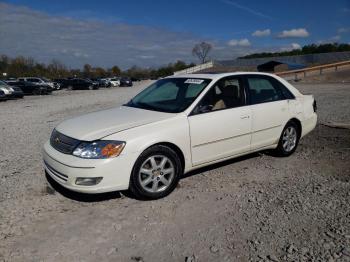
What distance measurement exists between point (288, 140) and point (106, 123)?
3292 mm

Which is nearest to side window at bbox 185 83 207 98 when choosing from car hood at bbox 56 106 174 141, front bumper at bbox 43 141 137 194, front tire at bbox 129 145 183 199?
car hood at bbox 56 106 174 141

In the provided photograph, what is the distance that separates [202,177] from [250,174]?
0.75 metres

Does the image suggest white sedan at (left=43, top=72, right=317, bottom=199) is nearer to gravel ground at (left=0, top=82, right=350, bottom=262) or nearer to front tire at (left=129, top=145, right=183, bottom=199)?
front tire at (left=129, top=145, right=183, bottom=199)

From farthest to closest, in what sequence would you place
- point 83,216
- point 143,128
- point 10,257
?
point 143,128 < point 83,216 < point 10,257

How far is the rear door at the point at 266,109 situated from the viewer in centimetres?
511

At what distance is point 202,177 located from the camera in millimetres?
4844

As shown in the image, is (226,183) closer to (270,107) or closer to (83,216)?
(270,107)

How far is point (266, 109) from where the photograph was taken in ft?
17.1

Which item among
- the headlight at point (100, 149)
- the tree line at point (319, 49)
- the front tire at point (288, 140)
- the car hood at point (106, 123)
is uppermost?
the tree line at point (319, 49)

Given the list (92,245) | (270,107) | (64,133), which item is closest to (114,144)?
(64,133)

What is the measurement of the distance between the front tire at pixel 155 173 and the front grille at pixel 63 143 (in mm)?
783

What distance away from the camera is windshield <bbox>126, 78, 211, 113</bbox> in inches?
182

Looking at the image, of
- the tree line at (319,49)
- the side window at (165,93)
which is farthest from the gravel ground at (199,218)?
the tree line at (319,49)

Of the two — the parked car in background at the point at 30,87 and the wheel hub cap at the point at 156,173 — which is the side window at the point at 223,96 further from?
the parked car in background at the point at 30,87
